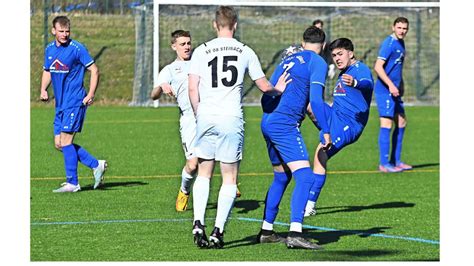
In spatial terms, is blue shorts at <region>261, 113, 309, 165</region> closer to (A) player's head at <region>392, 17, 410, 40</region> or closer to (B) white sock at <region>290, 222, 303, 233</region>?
(B) white sock at <region>290, 222, 303, 233</region>

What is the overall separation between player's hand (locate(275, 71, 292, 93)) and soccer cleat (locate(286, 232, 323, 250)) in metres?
1.25

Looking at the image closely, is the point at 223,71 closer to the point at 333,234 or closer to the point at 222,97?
the point at 222,97

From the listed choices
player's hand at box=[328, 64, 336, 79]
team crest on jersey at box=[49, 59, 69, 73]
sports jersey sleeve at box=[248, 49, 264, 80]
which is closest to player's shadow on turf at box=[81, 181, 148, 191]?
team crest on jersey at box=[49, 59, 69, 73]

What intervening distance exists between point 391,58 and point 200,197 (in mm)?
7780

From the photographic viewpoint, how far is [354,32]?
34.7 metres

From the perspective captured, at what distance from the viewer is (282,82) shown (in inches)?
399

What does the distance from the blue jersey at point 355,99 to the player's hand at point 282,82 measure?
2202mm

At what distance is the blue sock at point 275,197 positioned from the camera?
403 inches

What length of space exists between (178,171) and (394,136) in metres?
3.30

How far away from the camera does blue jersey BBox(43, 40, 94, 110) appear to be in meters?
14.3

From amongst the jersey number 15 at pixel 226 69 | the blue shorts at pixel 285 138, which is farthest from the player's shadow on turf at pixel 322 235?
the jersey number 15 at pixel 226 69

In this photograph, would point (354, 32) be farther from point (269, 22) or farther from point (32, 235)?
point (32, 235)

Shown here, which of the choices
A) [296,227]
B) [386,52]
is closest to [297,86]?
[296,227]

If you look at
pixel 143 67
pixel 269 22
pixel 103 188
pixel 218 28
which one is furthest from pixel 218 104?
pixel 269 22
